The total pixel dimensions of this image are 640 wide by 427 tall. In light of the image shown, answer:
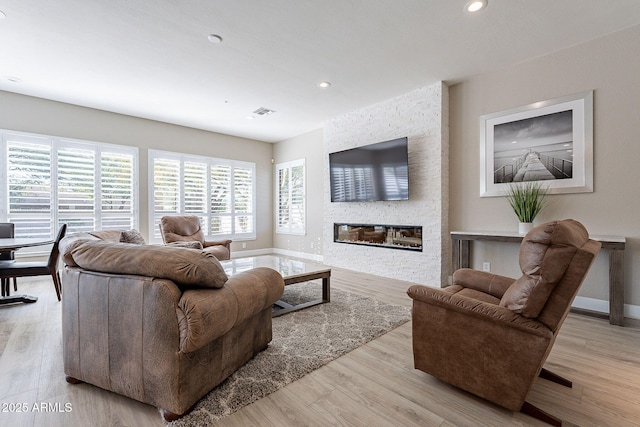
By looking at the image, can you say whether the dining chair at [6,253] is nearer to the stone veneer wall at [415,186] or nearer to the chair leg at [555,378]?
the stone veneer wall at [415,186]

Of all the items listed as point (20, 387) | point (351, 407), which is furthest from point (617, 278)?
point (20, 387)

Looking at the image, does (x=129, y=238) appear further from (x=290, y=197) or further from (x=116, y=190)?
(x=290, y=197)

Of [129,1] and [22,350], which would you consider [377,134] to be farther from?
[22,350]

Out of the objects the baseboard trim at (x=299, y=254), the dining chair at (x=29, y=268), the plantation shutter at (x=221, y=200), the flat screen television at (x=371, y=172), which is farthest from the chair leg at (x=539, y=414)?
the plantation shutter at (x=221, y=200)

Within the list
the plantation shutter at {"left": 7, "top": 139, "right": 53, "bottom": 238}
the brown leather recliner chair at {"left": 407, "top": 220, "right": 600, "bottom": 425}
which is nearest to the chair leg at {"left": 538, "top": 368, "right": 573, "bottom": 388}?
the brown leather recliner chair at {"left": 407, "top": 220, "right": 600, "bottom": 425}

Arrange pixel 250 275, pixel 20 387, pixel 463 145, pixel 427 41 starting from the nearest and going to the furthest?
pixel 20 387 < pixel 250 275 < pixel 427 41 < pixel 463 145

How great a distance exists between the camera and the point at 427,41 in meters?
2.97

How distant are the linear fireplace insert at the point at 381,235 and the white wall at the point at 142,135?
2.54 m

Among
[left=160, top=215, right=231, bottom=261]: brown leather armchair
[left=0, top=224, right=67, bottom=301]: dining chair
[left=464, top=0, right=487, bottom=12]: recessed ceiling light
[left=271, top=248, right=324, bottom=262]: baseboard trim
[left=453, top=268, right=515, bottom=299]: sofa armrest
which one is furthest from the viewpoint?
[left=271, top=248, right=324, bottom=262]: baseboard trim

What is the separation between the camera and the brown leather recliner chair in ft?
4.27

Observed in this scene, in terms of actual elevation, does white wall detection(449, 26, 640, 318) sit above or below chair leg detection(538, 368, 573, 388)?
above

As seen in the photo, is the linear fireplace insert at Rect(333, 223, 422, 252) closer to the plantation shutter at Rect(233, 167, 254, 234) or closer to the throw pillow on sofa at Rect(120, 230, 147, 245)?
the plantation shutter at Rect(233, 167, 254, 234)

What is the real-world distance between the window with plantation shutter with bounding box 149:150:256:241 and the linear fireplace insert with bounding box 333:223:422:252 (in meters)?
Answer: 2.53

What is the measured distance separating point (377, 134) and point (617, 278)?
333 centimetres
